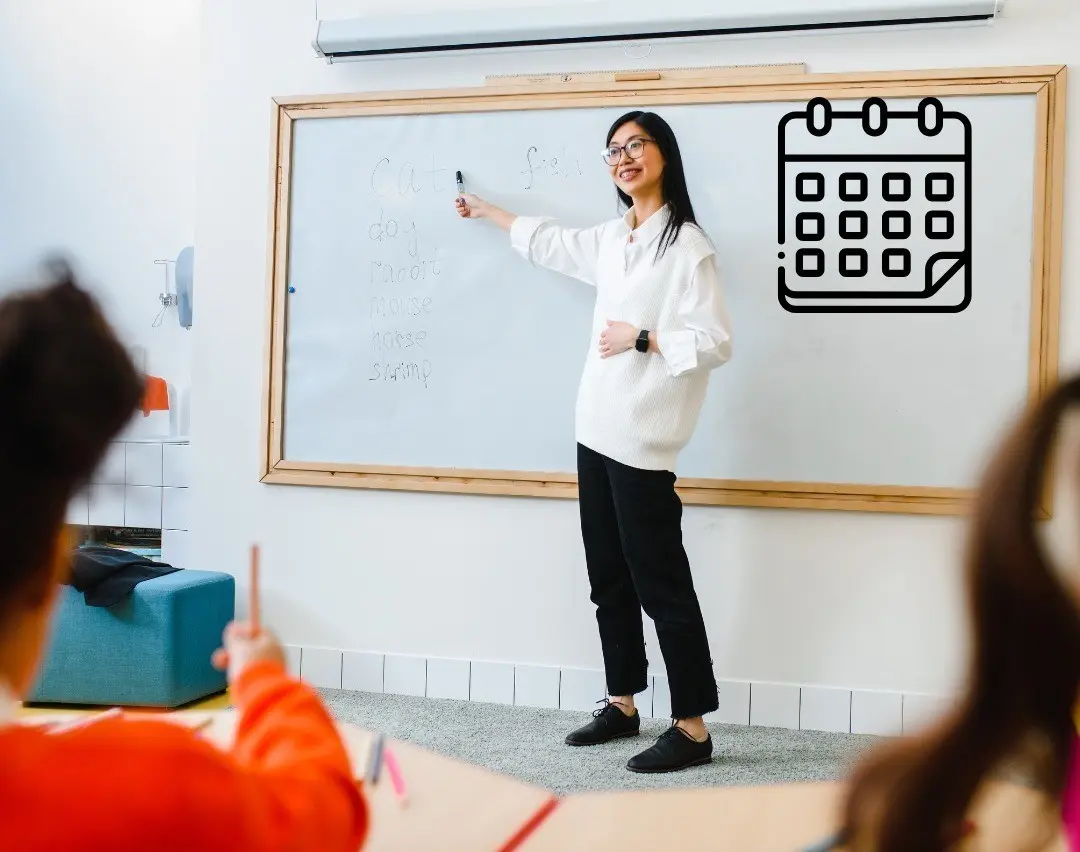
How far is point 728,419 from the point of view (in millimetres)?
2807

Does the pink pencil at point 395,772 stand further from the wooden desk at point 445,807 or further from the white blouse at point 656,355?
the white blouse at point 656,355

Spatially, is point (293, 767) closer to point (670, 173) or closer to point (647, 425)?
point (647, 425)

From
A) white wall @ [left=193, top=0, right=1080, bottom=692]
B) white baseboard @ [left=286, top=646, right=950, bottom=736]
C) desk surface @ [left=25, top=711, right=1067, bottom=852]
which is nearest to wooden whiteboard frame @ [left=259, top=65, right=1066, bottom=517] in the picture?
white wall @ [left=193, top=0, right=1080, bottom=692]

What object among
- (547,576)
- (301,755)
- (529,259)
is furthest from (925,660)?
(301,755)

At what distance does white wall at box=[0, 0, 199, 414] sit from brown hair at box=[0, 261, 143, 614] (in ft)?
10.4

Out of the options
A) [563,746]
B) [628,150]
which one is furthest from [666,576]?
[628,150]

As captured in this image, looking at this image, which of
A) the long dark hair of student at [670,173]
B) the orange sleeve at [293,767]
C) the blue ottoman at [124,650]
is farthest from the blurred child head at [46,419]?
the blue ottoman at [124,650]

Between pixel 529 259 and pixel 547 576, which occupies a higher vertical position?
pixel 529 259

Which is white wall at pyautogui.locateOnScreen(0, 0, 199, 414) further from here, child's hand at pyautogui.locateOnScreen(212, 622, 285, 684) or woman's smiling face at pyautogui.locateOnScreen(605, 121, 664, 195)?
child's hand at pyautogui.locateOnScreen(212, 622, 285, 684)

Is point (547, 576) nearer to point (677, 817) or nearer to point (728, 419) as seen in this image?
point (728, 419)

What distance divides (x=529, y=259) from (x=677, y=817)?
210 centimetres

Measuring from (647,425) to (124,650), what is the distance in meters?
1.58

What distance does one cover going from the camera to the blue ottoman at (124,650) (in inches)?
110

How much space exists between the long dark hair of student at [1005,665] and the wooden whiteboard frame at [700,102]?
228 centimetres
